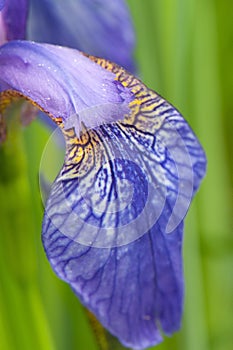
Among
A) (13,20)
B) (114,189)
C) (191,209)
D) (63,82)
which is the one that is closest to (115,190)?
(114,189)

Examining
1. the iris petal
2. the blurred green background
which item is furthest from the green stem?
the iris petal

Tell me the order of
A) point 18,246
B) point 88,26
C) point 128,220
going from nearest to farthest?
point 128,220, point 18,246, point 88,26

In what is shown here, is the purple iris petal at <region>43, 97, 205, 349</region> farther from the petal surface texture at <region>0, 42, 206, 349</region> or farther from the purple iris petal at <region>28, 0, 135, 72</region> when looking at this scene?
the purple iris petal at <region>28, 0, 135, 72</region>

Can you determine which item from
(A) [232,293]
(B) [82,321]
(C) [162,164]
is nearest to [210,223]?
(A) [232,293]

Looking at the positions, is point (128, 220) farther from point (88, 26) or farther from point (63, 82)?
point (88, 26)

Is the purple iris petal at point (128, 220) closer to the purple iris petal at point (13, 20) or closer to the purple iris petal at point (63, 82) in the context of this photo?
the purple iris petal at point (63, 82)

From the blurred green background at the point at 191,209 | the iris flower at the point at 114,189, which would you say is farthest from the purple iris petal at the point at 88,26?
the iris flower at the point at 114,189
